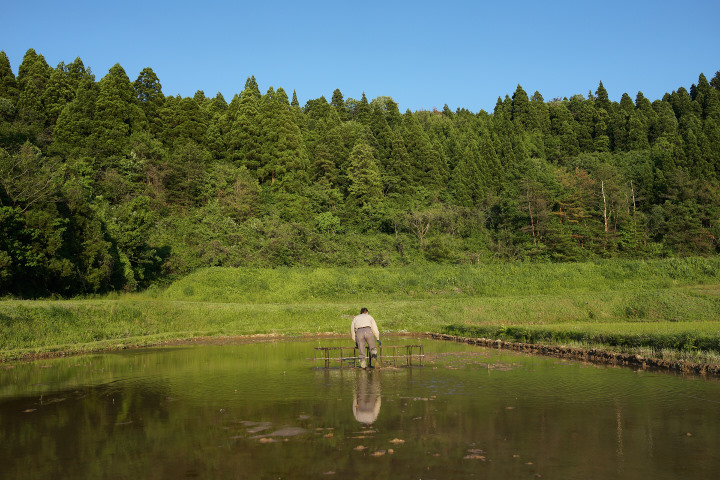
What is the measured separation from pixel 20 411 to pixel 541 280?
42.8m

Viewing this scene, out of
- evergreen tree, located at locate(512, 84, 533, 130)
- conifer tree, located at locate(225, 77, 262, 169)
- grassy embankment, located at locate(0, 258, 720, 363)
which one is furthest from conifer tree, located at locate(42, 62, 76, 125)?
evergreen tree, located at locate(512, 84, 533, 130)

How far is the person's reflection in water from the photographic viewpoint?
11992 mm

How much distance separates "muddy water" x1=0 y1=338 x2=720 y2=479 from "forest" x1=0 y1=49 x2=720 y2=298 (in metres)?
30.3

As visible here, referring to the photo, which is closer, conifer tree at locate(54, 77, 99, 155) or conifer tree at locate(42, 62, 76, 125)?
conifer tree at locate(54, 77, 99, 155)

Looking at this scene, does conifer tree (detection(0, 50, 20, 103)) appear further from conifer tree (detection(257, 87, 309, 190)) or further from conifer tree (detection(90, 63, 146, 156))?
conifer tree (detection(257, 87, 309, 190))

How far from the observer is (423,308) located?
1502 inches

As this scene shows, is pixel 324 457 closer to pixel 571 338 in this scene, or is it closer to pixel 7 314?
pixel 571 338

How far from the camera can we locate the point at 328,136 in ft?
263

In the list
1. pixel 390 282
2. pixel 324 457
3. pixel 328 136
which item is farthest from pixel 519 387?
pixel 328 136

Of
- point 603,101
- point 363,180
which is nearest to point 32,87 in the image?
point 363,180

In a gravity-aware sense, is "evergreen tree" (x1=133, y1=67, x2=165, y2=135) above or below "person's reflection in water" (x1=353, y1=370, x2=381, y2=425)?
above

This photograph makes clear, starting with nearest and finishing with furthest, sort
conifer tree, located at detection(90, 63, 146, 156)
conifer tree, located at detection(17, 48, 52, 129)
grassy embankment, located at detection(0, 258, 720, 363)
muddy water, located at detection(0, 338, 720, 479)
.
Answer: muddy water, located at detection(0, 338, 720, 479) < grassy embankment, located at detection(0, 258, 720, 363) < conifer tree, located at detection(17, 48, 52, 129) < conifer tree, located at detection(90, 63, 146, 156)

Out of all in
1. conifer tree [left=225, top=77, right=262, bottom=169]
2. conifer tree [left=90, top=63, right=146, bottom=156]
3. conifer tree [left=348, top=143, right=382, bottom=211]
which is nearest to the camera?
conifer tree [left=90, top=63, right=146, bottom=156]

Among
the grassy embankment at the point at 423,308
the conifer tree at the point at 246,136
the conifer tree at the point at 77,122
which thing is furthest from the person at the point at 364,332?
the conifer tree at the point at 246,136
